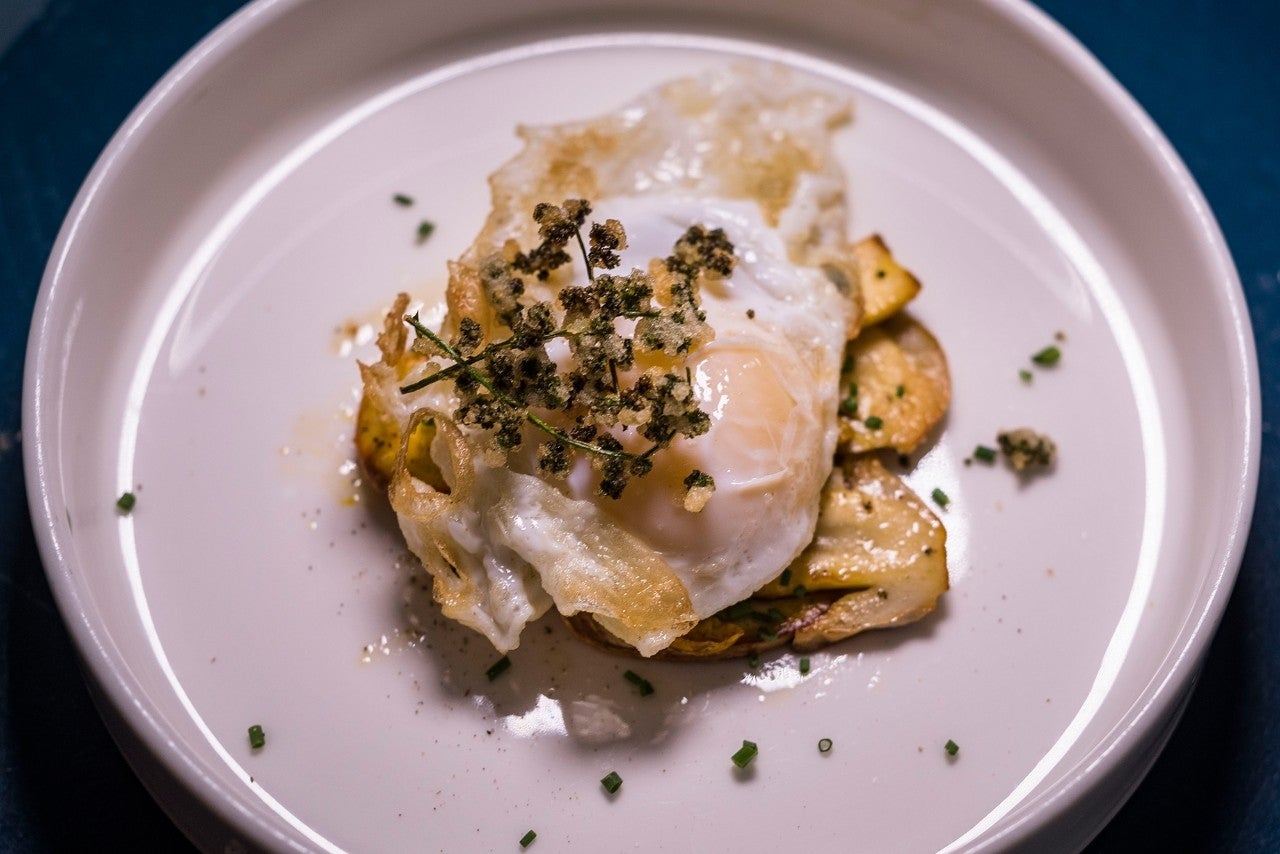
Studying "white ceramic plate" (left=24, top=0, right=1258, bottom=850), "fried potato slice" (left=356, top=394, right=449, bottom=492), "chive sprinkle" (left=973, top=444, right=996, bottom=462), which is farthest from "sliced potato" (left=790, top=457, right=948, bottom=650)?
"fried potato slice" (left=356, top=394, right=449, bottom=492)

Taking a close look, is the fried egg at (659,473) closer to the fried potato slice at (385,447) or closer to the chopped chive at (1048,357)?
the fried potato slice at (385,447)

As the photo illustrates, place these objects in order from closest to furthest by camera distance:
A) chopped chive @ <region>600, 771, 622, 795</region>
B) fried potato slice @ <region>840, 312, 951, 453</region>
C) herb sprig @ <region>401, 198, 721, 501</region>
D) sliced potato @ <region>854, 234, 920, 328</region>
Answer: herb sprig @ <region>401, 198, 721, 501</region> < chopped chive @ <region>600, 771, 622, 795</region> < fried potato slice @ <region>840, 312, 951, 453</region> < sliced potato @ <region>854, 234, 920, 328</region>

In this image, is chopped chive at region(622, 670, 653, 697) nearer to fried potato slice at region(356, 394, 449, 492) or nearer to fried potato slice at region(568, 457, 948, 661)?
fried potato slice at region(568, 457, 948, 661)

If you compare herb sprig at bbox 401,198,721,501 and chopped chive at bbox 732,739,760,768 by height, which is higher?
herb sprig at bbox 401,198,721,501

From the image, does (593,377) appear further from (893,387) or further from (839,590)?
(893,387)

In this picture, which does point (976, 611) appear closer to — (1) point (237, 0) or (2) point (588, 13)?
(2) point (588, 13)

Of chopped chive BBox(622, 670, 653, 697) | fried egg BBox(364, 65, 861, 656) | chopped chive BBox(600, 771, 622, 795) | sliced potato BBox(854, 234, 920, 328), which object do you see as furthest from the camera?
sliced potato BBox(854, 234, 920, 328)

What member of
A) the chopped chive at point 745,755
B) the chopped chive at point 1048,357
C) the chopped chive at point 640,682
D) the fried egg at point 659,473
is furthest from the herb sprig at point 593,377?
the chopped chive at point 1048,357
